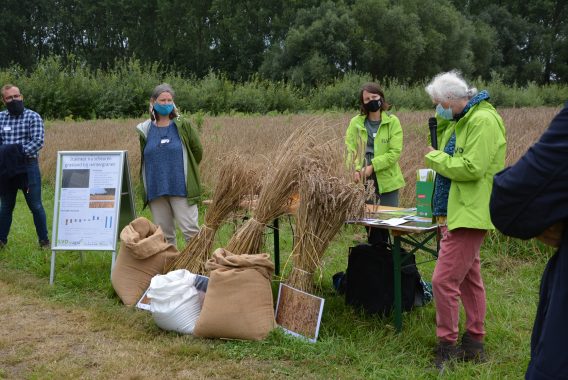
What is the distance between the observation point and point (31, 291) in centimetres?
538

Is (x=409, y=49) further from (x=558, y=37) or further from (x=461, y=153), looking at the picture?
(x=461, y=153)

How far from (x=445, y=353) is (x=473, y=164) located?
1142 millimetres

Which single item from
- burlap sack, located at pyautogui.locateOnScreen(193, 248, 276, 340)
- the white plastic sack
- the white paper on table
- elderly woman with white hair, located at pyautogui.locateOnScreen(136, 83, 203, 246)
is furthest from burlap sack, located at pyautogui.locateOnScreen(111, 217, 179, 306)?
the white paper on table

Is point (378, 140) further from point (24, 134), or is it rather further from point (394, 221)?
point (24, 134)

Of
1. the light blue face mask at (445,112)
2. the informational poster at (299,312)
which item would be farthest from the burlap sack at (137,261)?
the light blue face mask at (445,112)

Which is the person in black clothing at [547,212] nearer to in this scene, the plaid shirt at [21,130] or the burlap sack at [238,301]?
the burlap sack at [238,301]

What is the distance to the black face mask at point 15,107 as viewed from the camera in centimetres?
634

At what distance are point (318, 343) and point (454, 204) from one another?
124 cm

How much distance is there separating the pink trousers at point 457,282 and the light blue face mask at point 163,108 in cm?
254

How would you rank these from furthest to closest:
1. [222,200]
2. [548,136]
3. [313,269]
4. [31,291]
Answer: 1. [31,291]
2. [222,200]
3. [313,269]
4. [548,136]

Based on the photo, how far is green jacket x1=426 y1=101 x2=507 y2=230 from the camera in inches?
132

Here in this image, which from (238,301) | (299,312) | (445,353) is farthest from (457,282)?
(238,301)

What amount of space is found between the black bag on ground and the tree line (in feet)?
105

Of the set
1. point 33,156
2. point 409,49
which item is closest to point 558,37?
point 409,49
